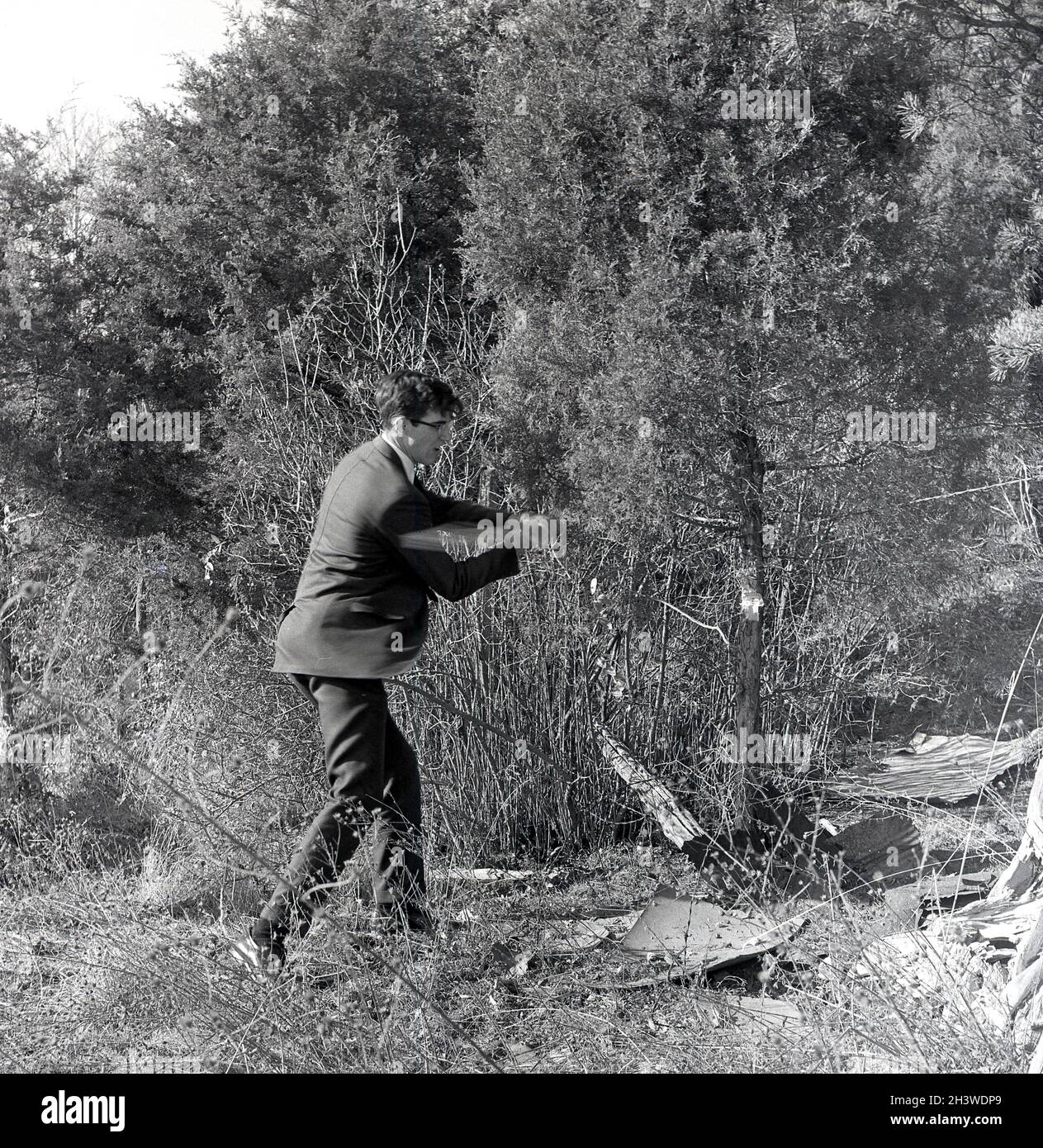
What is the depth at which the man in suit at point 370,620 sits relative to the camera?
356 centimetres

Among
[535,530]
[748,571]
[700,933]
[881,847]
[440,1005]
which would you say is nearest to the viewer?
[440,1005]

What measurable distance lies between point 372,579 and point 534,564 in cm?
166

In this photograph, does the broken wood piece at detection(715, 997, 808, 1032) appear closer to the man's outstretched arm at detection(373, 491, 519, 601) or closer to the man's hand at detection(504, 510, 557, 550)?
the man's outstretched arm at detection(373, 491, 519, 601)

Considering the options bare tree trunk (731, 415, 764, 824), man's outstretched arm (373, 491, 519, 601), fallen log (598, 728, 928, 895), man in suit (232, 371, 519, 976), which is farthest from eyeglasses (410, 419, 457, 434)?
fallen log (598, 728, 928, 895)

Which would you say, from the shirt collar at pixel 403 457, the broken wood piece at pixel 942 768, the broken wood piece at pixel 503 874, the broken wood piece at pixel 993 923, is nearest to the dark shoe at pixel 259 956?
the broken wood piece at pixel 503 874

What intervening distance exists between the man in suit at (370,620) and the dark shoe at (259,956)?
0.02 metres

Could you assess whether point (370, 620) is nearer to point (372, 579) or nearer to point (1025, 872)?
point (372, 579)

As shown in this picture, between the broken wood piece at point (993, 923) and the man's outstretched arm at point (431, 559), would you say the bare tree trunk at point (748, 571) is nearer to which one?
the man's outstretched arm at point (431, 559)

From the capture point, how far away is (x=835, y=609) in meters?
5.70

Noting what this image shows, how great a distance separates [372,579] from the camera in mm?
3646

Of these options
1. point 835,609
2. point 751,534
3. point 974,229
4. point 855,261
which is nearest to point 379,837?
point 751,534

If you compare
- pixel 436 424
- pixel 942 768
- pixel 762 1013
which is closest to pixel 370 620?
pixel 436 424
